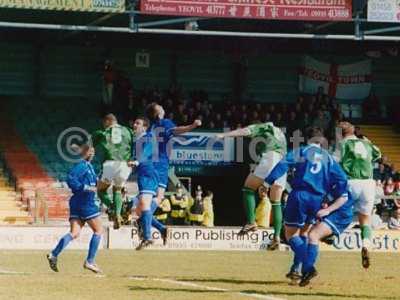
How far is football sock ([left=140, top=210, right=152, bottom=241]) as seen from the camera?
1845 centimetres

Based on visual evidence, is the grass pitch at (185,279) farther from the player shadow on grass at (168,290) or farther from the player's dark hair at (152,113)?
the player's dark hair at (152,113)

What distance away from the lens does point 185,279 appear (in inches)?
664

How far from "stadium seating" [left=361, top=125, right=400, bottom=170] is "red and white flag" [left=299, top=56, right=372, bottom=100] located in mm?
2185

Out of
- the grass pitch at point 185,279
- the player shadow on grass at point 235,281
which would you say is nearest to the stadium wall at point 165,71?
the grass pitch at point 185,279

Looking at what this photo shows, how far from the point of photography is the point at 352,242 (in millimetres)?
31781

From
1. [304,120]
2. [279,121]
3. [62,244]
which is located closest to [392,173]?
[304,120]

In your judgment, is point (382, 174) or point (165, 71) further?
point (165, 71)

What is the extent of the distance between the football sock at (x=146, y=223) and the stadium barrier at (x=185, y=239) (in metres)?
11.6

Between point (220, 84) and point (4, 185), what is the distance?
10.1m

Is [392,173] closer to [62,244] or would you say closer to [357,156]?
[357,156]

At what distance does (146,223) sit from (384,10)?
17.4 meters

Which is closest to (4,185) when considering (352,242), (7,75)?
(7,75)

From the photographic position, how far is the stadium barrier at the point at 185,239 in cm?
2992

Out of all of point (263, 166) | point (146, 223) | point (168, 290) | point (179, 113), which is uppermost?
point (179, 113)
